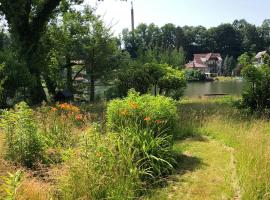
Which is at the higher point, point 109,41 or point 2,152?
point 109,41

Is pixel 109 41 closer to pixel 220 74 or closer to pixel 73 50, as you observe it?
pixel 73 50

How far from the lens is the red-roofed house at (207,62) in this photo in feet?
365

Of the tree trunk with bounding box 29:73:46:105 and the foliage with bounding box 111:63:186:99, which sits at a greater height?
the foliage with bounding box 111:63:186:99

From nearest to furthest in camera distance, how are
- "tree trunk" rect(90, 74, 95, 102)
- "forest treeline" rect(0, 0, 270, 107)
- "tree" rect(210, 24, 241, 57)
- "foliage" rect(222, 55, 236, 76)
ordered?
"forest treeline" rect(0, 0, 270, 107) < "tree trunk" rect(90, 74, 95, 102) < "foliage" rect(222, 55, 236, 76) < "tree" rect(210, 24, 241, 57)

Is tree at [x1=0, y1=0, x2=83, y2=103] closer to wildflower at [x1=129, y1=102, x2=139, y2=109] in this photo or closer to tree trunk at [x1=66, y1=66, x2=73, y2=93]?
tree trunk at [x1=66, y1=66, x2=73, y2=93]

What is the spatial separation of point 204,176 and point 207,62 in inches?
4282

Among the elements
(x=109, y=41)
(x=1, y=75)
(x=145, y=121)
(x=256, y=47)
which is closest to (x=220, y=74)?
(x=256, y=47)

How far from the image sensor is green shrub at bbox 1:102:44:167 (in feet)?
19.6

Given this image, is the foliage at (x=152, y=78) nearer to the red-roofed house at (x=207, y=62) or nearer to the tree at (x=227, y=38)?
the red-roofed house at (x=207, y=62)

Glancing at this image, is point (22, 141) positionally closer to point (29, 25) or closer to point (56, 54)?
point (29, 25)

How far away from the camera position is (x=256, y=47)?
114m

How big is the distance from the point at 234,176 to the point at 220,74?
103 metres

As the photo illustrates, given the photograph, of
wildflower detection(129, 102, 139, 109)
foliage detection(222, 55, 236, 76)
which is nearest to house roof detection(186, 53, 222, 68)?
foliage detection(222, 55, 236, 76)

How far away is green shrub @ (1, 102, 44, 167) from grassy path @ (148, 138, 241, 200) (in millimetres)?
1915
